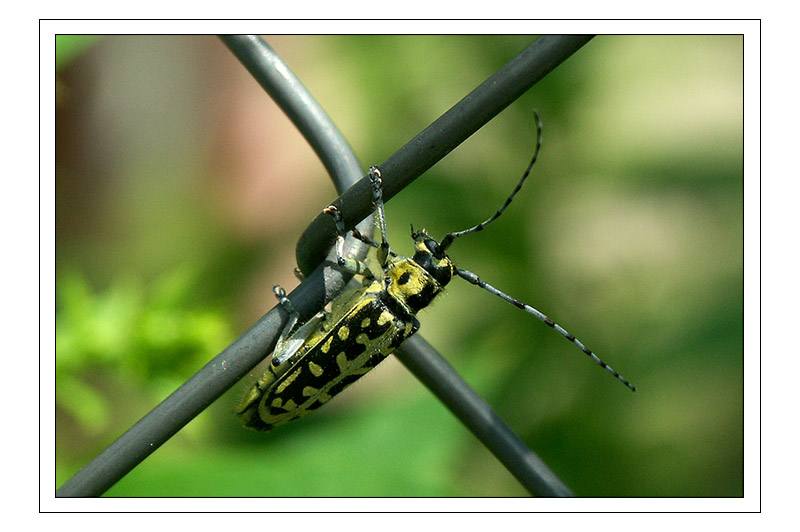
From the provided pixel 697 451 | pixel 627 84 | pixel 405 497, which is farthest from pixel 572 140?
pixel 405 497

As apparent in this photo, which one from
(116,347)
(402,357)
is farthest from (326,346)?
(116,347)

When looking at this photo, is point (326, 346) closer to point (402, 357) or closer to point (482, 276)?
point (402, 357)

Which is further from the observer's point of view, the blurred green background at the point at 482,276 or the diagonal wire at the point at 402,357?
the blurred green background at the point at 482,276

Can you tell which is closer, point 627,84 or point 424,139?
point 424,139

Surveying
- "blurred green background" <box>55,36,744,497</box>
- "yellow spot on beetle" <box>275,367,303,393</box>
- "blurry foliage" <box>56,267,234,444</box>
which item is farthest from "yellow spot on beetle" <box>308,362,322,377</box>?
"blurry foliage" <box>56,267,234,444</box>

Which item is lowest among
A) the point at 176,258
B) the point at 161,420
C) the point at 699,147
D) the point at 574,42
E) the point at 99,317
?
the point at 161,420

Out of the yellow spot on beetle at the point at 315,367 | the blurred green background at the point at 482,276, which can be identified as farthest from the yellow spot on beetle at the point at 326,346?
the blurred green background at the point at 482,276

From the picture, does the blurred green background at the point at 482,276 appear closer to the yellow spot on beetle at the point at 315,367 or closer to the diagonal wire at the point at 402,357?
the yellow spot on beetle at the point at 315,367

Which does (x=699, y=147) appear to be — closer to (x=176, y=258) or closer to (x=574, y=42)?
(x=574, y=42)
